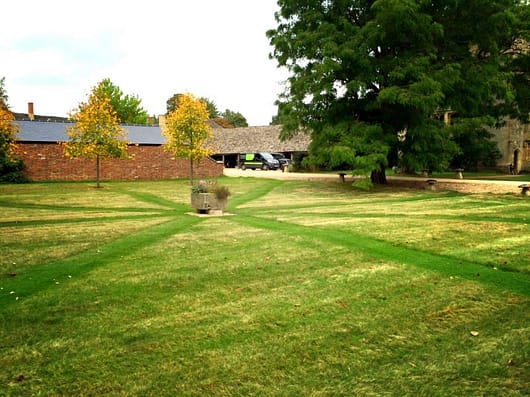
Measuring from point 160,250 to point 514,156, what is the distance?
36912 millimetres

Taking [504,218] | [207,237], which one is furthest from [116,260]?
[504,218]

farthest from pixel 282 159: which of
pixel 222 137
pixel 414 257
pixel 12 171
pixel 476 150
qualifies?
pixel 414 257

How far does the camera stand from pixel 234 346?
4.14 m

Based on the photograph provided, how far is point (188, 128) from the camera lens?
28.3 meters

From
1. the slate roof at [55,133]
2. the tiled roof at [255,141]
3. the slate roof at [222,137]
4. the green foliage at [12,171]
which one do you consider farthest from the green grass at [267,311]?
the tiled roof at [255,141]

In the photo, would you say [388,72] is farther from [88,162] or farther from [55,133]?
[55,133]

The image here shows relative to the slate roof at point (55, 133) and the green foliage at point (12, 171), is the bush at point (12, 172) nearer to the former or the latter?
the green foliage at point (12, 171)

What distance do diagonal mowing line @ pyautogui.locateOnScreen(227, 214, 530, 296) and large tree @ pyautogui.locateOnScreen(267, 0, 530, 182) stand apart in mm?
9912

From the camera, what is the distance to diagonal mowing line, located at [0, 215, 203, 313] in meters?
5.88

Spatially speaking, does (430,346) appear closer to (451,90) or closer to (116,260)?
(116,260)

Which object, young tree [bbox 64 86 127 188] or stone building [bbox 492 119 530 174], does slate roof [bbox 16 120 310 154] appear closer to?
young tree [bbox 64 86 127 188]

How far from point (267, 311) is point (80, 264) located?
3.83 m

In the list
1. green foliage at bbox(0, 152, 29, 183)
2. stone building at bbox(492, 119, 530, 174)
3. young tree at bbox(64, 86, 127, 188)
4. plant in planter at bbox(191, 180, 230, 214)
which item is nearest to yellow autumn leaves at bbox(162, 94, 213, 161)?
young tree at bbox(64, 86, 127, 188)

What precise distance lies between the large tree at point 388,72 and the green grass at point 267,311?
11045mm
